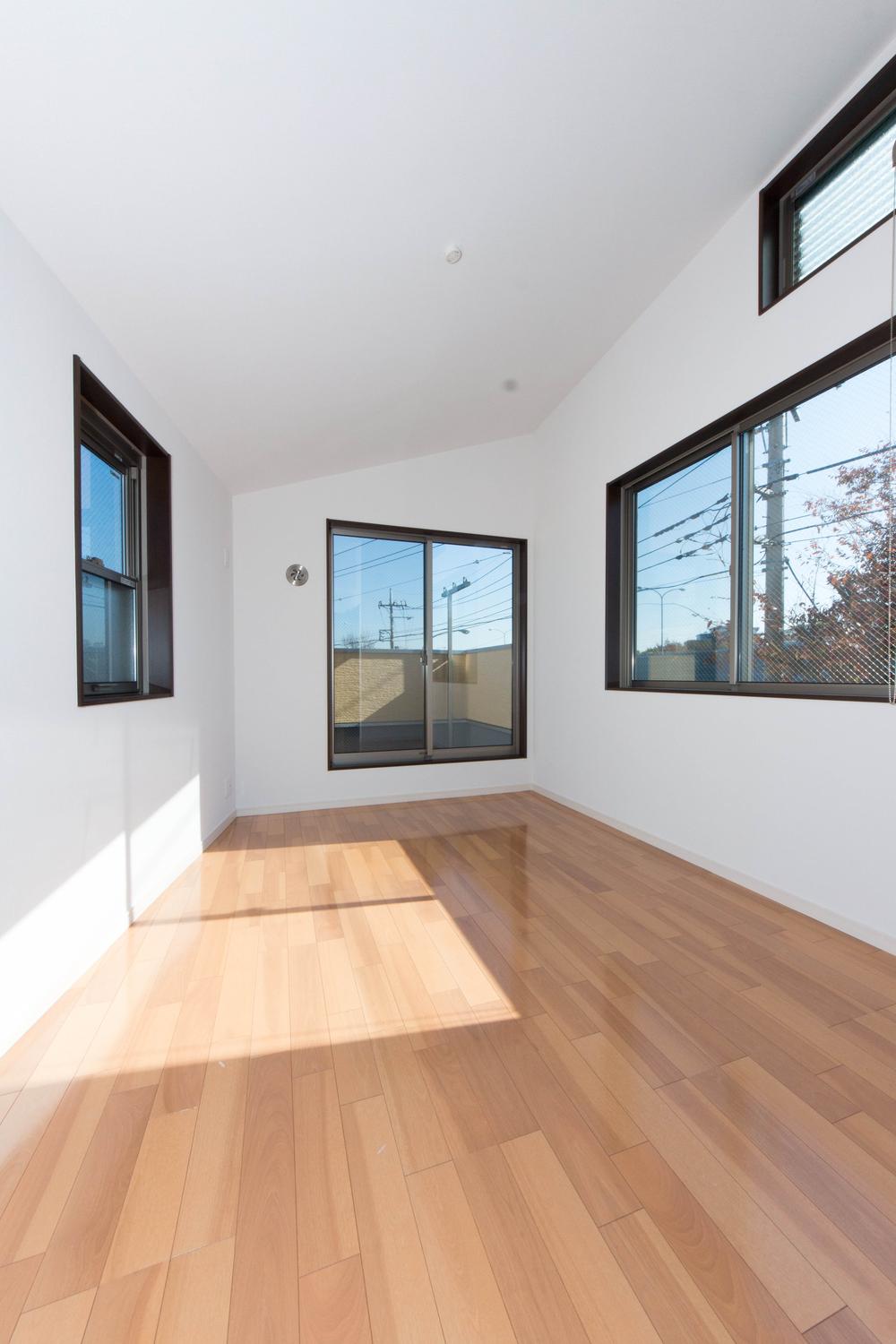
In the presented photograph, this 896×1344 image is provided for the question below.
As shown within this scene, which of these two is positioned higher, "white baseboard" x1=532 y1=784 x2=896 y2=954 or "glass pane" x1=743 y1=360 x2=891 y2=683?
"glass pane" x1=743 y1=360 x2=891 y2=683

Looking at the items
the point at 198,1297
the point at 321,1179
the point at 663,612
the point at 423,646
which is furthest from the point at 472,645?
the point at 198,1297

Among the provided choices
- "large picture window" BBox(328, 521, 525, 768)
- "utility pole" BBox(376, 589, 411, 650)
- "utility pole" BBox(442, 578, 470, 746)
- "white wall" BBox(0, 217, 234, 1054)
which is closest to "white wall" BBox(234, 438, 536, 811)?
"large picture window" BBox(328, 521, 525, 768)

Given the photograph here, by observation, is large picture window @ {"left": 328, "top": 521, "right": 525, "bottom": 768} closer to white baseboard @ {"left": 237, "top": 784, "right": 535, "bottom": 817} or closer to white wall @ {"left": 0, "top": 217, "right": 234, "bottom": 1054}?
white baseboard @ {"left": 237, "top": 784, "right": 535, "bottom": 817}

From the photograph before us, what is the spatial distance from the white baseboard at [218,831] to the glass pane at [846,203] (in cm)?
416

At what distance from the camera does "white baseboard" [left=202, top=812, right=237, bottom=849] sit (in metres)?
3.38

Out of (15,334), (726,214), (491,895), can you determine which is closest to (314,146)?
(15,334)

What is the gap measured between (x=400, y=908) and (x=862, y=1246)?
1.76 m

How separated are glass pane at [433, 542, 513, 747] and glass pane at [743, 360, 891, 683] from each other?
2424 millimetres

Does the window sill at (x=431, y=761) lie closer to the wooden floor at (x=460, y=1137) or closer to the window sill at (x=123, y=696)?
the window sill at (x=123, y=696)

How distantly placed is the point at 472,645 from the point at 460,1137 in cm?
383

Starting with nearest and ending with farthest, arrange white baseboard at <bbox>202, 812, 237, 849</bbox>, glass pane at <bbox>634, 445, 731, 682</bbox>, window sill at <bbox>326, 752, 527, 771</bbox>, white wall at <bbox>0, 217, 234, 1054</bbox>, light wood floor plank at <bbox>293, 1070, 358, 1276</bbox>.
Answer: light wood floor plank at <bbox>293, 1070, 358, 1276</bbox> < white wall at <bbox>0, 217, 234, 1054</bbox> < glass pane at <bbox>634, 445, 731, 682</bbox> < white baseboard at <bbox>202, 812, 237, 849</bbox> < window sill at <bbox>326, 752, 527, 771</bbox>

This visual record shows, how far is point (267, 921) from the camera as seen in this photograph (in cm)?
235

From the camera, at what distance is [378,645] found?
4.58 metres

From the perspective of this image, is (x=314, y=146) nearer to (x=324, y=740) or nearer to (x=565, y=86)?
(x=565, y=86)
